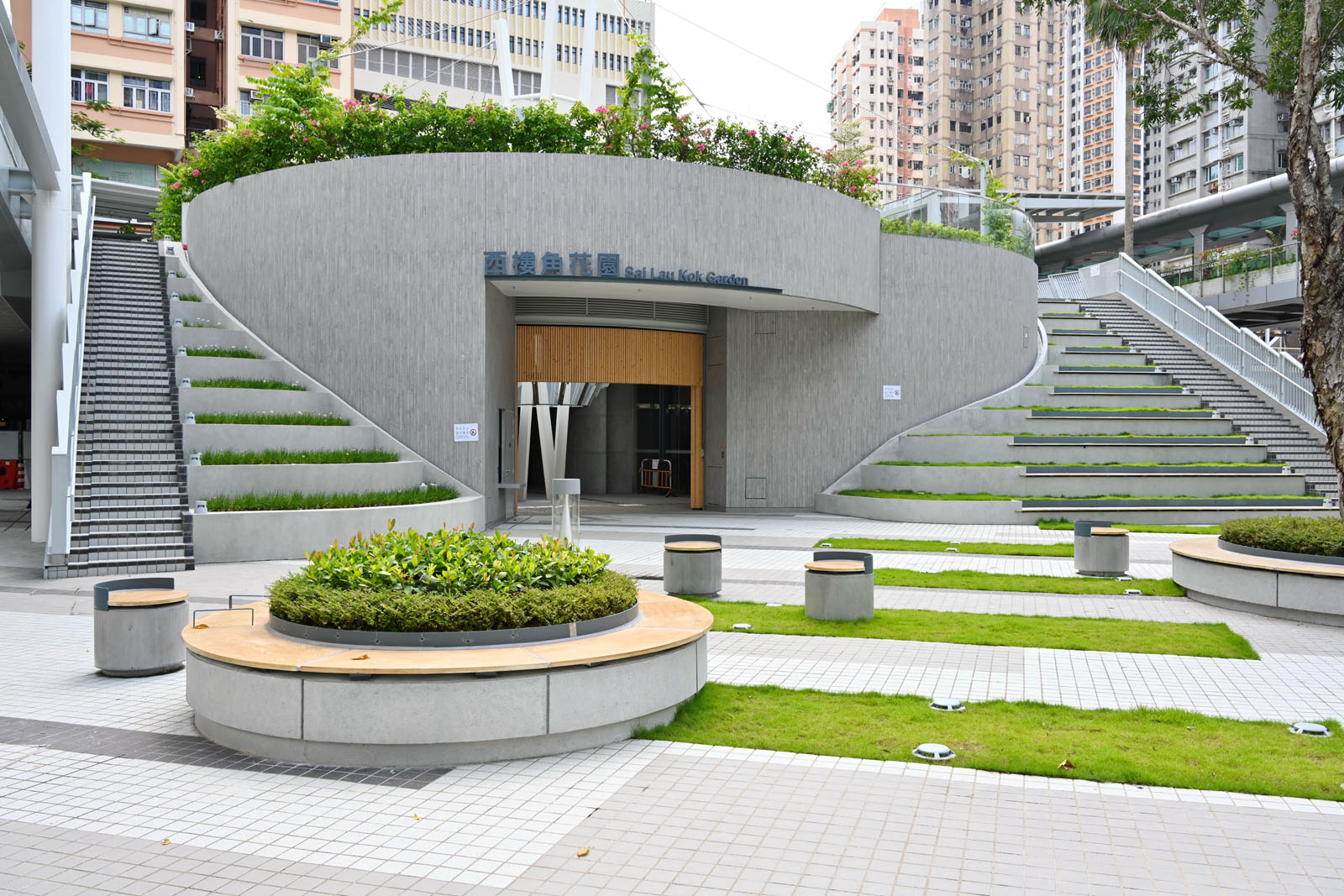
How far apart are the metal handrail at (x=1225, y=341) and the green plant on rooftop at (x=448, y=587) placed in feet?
71.7

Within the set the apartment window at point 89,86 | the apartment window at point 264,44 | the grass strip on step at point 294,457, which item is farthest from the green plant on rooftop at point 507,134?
the apartment window at point 264,44

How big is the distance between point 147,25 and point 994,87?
87.0m

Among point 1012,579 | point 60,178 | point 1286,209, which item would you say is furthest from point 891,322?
point 1286,209

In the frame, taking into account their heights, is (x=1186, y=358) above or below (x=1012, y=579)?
above

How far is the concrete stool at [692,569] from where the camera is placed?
1248 centimetres

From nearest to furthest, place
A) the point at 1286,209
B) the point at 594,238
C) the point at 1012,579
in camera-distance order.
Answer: the point at 1012,579 < the point at 594,238 < the point at 1286,209

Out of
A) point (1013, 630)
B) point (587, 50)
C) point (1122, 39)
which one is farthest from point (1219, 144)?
point (1013, 630)

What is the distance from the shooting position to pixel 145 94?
4603 centimetres

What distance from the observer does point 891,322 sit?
25.4 m

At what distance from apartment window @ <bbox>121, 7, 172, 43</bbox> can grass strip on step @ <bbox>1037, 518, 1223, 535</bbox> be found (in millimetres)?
44009

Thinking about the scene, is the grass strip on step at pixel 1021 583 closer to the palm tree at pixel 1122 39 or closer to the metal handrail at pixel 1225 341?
the metal handrail at pixel 1225 341

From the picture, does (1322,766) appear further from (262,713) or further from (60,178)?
(60,178)

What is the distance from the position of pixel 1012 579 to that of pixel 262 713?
10.1 metres

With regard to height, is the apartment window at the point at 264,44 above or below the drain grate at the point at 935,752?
above
